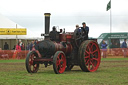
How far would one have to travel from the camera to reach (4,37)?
106 ft

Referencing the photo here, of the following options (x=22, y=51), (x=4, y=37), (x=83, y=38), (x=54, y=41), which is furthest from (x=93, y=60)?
(x=4, y=37)

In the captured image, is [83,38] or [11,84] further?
[83,38]

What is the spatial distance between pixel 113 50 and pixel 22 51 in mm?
7846

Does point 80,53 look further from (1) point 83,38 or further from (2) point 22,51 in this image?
(2) point 22,51

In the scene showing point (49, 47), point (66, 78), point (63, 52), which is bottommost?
point (66, 78)

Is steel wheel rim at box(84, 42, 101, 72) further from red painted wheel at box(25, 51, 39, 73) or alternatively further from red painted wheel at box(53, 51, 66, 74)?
red painted wheel at box(25, 51, 39, 73)

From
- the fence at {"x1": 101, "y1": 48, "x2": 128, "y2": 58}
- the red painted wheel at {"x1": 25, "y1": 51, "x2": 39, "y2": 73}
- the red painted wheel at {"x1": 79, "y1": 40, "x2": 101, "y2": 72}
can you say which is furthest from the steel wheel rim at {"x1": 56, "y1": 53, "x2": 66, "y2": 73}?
the fence at {"x1": 101, "y1": 48, "x2": 128, "y2": 58}

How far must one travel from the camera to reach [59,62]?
1198cm

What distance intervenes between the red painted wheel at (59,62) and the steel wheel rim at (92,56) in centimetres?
124

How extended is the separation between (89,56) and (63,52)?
138cm

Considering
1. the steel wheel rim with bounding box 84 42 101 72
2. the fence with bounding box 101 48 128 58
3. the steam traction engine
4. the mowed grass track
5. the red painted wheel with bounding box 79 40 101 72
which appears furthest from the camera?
the fence with bounding box 101 48 128 58

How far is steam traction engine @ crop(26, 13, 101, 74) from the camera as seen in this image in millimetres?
12172

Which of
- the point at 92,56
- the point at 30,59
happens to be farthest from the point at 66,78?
the point at 92,56

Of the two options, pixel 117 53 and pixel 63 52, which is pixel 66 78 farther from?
pixel 117 53
